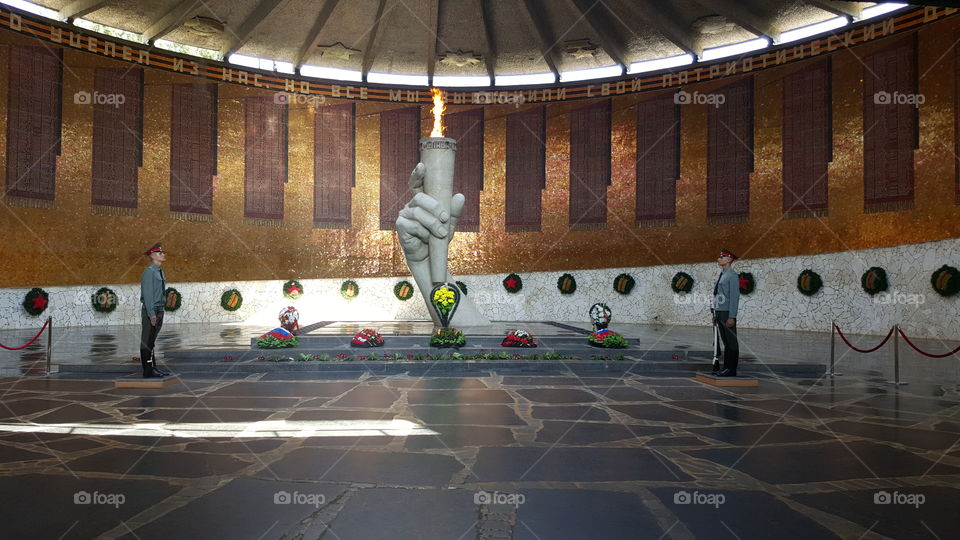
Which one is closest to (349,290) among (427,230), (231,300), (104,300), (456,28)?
(231,300)

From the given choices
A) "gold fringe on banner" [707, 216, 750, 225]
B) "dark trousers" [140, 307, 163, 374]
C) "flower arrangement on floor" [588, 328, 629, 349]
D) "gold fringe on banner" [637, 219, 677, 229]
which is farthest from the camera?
"gold fringe on banner" [637, 219, 677, 229]

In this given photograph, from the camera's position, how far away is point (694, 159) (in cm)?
1855

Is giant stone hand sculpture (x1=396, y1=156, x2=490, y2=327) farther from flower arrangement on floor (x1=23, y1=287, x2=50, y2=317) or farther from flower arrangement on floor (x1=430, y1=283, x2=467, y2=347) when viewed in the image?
flower arrangement on floor (x1=23, y1=287, x2=50, y2=317)

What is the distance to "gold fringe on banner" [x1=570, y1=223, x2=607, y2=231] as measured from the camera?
778 inches

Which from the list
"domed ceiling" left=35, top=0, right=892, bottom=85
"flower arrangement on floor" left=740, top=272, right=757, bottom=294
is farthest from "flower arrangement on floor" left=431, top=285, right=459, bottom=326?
"domed ceiling" left=35, top=0, right=892, bottom=85

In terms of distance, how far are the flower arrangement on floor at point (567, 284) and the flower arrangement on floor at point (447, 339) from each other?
1019cm

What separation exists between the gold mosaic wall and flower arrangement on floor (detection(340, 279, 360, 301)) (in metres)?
0.35

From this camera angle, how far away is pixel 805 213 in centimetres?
1653

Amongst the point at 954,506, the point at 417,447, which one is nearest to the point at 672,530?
the point at 954,506

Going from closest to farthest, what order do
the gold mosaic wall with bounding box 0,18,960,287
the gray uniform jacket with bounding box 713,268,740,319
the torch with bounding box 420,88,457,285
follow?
the gray uniform jacket with bounding box 713,268,740,319
the torch with bounding box 420,88,457,285
the gold mosaic wall with bounding box 0,18,960,287

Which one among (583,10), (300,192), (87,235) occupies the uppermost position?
(583,10)

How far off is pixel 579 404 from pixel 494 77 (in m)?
16.9

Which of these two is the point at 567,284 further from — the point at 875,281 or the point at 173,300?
the point at 173,300

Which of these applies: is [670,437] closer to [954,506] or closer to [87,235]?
[954,506]
